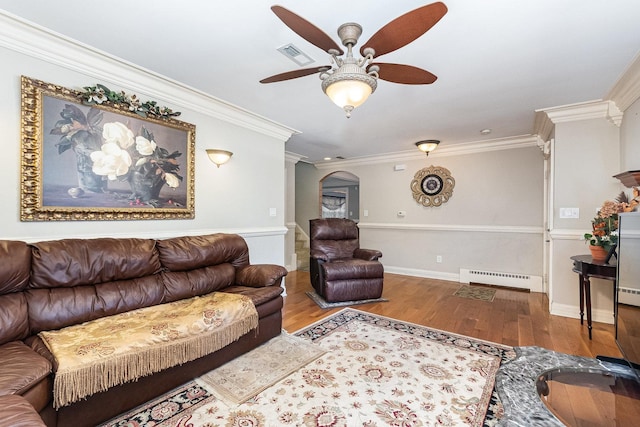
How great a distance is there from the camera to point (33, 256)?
1.87 metres

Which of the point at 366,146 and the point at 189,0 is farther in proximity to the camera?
the point at 366,146

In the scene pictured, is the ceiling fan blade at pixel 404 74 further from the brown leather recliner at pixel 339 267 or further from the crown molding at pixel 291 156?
the crown molding at pixel 291 156

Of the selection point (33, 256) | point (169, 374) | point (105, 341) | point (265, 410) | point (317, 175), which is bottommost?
point (265, 410)

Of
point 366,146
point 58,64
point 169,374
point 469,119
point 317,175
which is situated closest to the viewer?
point 169,374

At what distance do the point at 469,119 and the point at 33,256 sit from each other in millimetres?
4420

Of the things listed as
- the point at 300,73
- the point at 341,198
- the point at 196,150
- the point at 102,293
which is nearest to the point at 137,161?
the point at 196,150

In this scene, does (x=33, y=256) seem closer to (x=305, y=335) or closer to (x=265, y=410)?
(x=265, y=410)

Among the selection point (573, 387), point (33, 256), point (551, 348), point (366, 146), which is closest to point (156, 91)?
point (33, 256)

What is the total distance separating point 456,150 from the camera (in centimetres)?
503

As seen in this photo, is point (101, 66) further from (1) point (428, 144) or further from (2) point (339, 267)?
(1) point (428, 144)

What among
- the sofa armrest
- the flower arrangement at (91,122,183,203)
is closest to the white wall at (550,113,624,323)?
the sofa armrest

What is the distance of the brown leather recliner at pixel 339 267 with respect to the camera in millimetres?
3711

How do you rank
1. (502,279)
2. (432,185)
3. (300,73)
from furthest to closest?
(432,185)
(502,279)
(300,73)

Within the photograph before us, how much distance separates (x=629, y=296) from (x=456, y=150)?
3.75 metres
